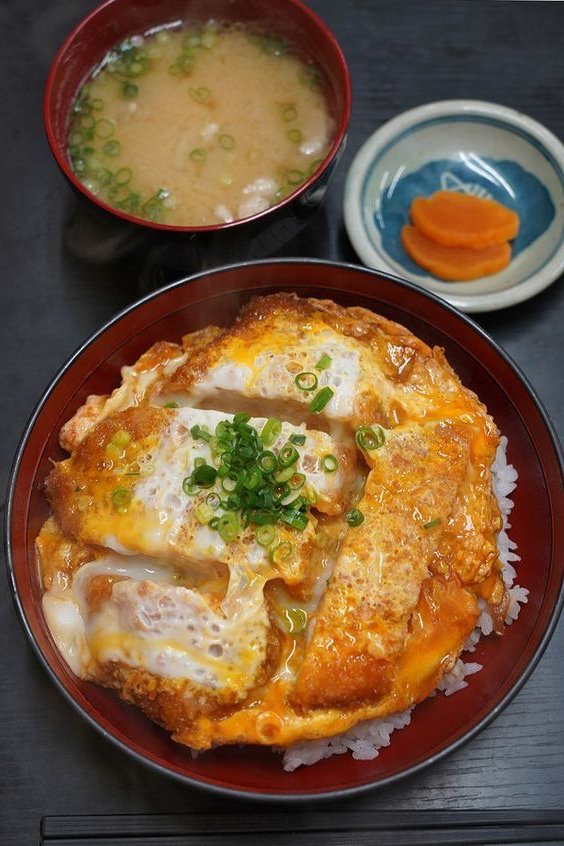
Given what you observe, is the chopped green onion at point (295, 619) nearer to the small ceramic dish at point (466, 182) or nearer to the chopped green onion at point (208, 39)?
the small ceramic dish at point (466, 182)

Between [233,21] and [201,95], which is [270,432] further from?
[233,21]

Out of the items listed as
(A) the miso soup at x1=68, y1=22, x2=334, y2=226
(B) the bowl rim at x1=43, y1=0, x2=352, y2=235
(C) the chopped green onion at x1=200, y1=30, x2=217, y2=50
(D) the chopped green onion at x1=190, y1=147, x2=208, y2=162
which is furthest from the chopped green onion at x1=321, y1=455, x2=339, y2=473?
(C) the chopped green onion at x1=200, y1=30, x2=217, y2=50

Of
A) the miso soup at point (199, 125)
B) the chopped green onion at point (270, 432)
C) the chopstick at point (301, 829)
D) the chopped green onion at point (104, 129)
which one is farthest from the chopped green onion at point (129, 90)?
the chopstick at point (301, 829)

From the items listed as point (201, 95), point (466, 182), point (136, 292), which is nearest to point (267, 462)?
point (136, 292)

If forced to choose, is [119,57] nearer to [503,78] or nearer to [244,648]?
[503,78]

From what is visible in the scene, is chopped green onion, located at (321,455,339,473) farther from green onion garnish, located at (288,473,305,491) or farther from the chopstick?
the chopstick
